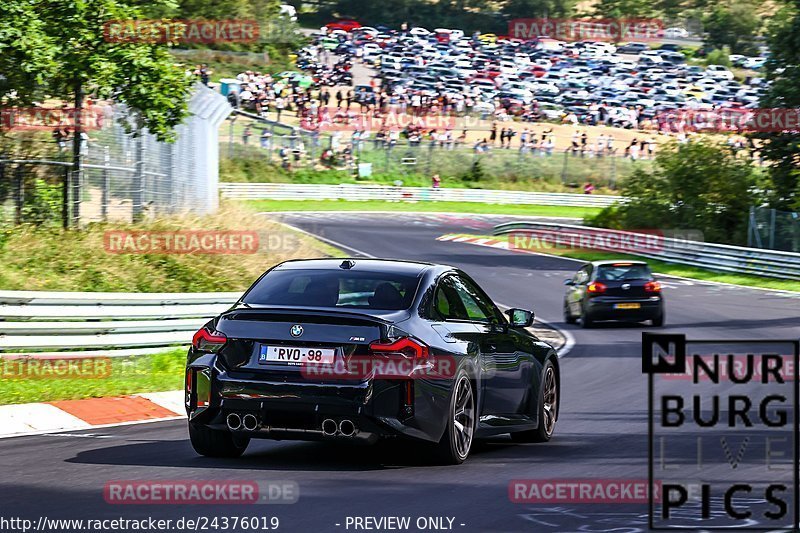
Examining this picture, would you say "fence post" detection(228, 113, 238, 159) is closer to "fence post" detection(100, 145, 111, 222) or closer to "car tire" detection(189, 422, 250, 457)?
"fence post" detection(100, 145, 111, 222)

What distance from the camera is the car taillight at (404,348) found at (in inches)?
333

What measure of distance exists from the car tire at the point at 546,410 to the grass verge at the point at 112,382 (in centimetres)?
456

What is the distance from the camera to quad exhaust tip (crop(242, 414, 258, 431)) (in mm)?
8531

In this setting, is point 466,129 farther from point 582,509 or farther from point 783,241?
point 582,509

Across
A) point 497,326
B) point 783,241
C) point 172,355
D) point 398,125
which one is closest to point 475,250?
point 783,241

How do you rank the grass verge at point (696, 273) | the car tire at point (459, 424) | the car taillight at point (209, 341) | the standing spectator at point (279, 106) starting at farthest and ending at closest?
the standing spectator at point (279, 106) → the grass verge at point (696, 273) → the car tire at point (459, 424) → the car taillight at point (209, 341)

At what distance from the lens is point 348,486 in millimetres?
8031

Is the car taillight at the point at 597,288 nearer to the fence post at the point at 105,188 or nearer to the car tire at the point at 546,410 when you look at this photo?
the fence post at the point at 105,188

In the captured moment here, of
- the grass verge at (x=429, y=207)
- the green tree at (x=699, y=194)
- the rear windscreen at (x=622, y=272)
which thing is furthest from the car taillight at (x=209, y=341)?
the grass verge at (x=429, y=207)

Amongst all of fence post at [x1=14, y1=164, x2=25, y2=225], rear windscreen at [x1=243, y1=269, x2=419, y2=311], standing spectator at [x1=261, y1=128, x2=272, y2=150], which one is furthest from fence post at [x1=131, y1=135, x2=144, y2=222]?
standing spectator at [x1=261, y1=128, x2=272, y2=150]

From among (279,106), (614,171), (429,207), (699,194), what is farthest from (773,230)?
(279,106)

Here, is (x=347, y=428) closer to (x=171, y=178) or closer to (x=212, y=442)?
(x=212, y=442)

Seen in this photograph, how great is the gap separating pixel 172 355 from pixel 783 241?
1157 inches

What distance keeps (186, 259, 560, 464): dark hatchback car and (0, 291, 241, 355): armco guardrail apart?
18.3ft
